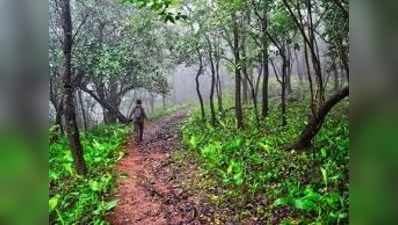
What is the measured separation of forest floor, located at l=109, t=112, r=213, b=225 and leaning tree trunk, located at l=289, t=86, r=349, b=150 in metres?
1.03

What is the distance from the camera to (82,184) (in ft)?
12.1

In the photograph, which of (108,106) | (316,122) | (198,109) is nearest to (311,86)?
(316,122)

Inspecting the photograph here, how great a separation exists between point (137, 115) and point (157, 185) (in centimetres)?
67

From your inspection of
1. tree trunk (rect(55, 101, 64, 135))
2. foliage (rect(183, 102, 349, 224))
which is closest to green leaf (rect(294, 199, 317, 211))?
foliage (rect(183, 102, 349, 224))

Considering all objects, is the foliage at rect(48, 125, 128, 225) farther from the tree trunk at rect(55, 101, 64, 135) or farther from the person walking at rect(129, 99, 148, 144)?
the person walking at rect(129, 99, 148, 144)

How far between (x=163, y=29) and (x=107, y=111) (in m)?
1.26

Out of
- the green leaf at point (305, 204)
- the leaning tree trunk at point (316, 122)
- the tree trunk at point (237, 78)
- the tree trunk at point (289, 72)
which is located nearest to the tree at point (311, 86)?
the leaning tree trunk at point (316, 122)

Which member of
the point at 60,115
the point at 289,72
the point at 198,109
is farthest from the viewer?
the point at 198,109

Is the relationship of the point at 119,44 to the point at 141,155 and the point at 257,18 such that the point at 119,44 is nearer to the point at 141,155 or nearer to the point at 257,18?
the point at 141,155

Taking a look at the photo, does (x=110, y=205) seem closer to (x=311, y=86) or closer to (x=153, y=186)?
(x=153, y=186)

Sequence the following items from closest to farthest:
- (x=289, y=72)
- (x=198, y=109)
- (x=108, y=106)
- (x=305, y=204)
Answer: (x=305, y=204) < (x=289, y=72) < (x=198, y=109) < (x=108, y=106)

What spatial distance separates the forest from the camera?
3.47 metres
